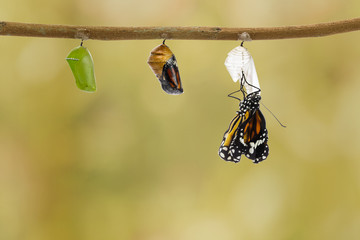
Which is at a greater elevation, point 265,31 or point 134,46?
point 134,46

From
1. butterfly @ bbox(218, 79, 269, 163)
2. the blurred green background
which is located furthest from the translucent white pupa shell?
the blurred green background

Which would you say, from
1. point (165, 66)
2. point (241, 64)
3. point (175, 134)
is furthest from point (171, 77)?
point (175, 134)

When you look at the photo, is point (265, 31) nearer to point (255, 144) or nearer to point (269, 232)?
point (255, 144)

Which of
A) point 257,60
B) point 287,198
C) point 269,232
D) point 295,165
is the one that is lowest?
point 269,232

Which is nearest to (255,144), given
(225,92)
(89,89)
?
(89,89)

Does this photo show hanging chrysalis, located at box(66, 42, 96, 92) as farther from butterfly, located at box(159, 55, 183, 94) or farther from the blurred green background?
the blurred green background
